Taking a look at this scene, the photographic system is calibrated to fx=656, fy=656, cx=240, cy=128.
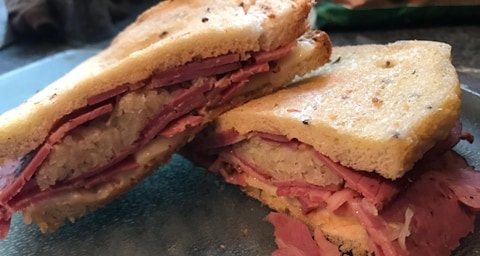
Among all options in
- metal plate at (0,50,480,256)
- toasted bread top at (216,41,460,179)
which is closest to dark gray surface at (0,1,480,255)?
metal plate at (0,50,480,256)

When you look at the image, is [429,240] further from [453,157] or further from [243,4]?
[243,4]

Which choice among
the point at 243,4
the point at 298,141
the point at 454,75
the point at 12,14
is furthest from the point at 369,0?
the point at 12,14

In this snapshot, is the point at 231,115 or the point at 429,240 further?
the point at 231,115

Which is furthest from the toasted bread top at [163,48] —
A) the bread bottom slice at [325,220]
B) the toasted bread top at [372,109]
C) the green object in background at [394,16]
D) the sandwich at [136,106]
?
the green object in background at [394,16]

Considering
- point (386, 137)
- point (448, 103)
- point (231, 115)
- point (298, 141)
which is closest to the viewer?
point (386, 137)

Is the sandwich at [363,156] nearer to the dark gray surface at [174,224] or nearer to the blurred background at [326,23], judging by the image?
the dark gray surface at [174,224]

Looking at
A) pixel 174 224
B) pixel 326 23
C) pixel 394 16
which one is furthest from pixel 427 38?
pixel 174 224

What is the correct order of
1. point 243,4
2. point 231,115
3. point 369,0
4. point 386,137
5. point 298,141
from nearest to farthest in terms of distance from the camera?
1. point 386,137
2. point 298,141
3. point 231,115
4. point 243,4
5. point 369,0

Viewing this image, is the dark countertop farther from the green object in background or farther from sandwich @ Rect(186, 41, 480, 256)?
sandwich @ Rect(186, 41, 480, 256)
